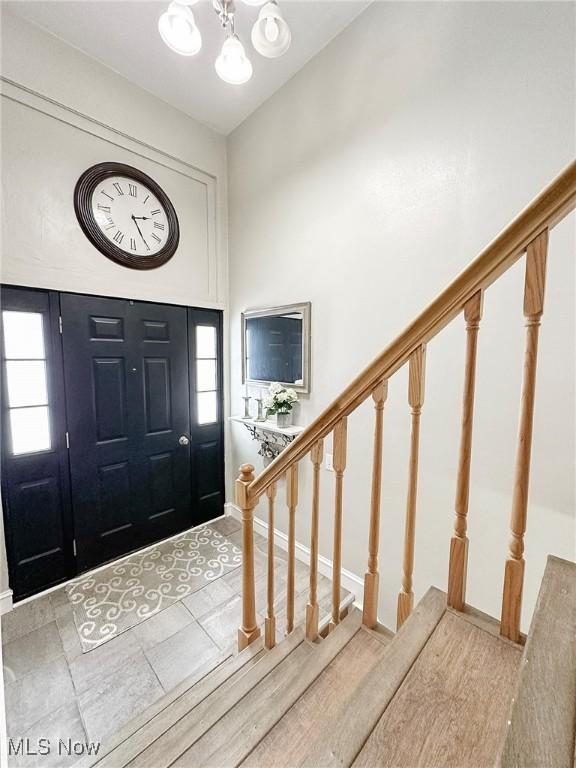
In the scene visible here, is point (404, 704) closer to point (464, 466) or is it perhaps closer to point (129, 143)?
point (464, 466)

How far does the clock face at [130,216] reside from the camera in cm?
230

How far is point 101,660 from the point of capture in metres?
1.70

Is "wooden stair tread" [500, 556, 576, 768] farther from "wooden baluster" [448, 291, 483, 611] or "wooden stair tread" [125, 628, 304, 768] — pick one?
"wooden stair tread" [125, 628, 304, 768]

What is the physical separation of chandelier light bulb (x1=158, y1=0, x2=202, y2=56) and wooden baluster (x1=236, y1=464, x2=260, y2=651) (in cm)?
193

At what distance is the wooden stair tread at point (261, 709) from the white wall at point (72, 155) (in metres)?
1.92

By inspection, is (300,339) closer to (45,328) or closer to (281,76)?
(45,328)

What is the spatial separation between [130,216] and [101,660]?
2.94 metres

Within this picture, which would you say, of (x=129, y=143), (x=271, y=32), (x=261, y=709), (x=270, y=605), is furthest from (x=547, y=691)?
(x=129, y=143)

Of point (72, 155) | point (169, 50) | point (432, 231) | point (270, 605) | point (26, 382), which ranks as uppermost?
point (169, 50)

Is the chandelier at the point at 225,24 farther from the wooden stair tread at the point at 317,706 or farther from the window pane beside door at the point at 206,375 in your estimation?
the wooden stair tread at the point at 317,706

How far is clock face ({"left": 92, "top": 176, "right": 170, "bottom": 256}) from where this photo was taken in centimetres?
230

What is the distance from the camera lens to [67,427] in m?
2.22

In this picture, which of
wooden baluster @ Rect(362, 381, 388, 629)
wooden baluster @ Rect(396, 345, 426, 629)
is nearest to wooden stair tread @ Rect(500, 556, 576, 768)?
wooden baluster @ Rect(396, 345, 426, 629)

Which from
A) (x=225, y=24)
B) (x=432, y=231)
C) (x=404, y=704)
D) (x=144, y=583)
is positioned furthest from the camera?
(x=144, y=583)
